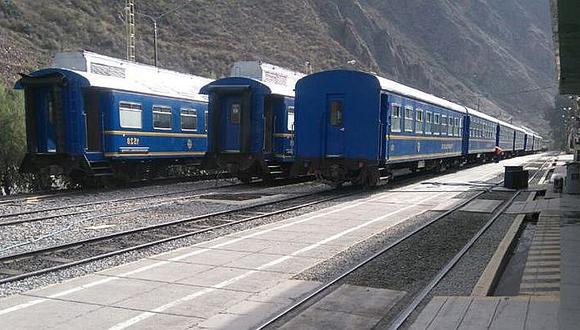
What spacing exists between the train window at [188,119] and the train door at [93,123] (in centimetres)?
384

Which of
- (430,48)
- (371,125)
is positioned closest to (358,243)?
(371,125)

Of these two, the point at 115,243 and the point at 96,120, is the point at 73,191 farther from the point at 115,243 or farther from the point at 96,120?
the point at 115,243

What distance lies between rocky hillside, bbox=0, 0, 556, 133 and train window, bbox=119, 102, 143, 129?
62.5 feet

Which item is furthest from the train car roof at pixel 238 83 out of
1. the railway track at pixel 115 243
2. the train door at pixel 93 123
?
the railway track at pixel 115 243

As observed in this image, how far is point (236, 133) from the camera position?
1917cm

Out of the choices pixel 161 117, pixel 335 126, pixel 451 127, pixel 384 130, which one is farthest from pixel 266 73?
pixel 451 127

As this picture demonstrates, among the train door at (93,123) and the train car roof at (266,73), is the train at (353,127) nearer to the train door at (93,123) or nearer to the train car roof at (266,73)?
the train car roof at (266,73)

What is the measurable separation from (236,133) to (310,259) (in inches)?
447

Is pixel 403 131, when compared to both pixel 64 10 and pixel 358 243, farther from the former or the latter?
pixel 64 10

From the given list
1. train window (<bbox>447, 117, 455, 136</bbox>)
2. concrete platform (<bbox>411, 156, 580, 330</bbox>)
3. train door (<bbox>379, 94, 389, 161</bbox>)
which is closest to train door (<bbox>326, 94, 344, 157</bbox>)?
train door (<bbox>379, 94, 389, 161</bbox>)

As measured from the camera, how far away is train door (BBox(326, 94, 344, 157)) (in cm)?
1711

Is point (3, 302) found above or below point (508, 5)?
below

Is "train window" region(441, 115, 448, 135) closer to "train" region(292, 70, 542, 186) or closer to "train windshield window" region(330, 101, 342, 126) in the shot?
"train" region(292, 70, 542, 186)

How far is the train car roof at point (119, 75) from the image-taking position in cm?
1719
